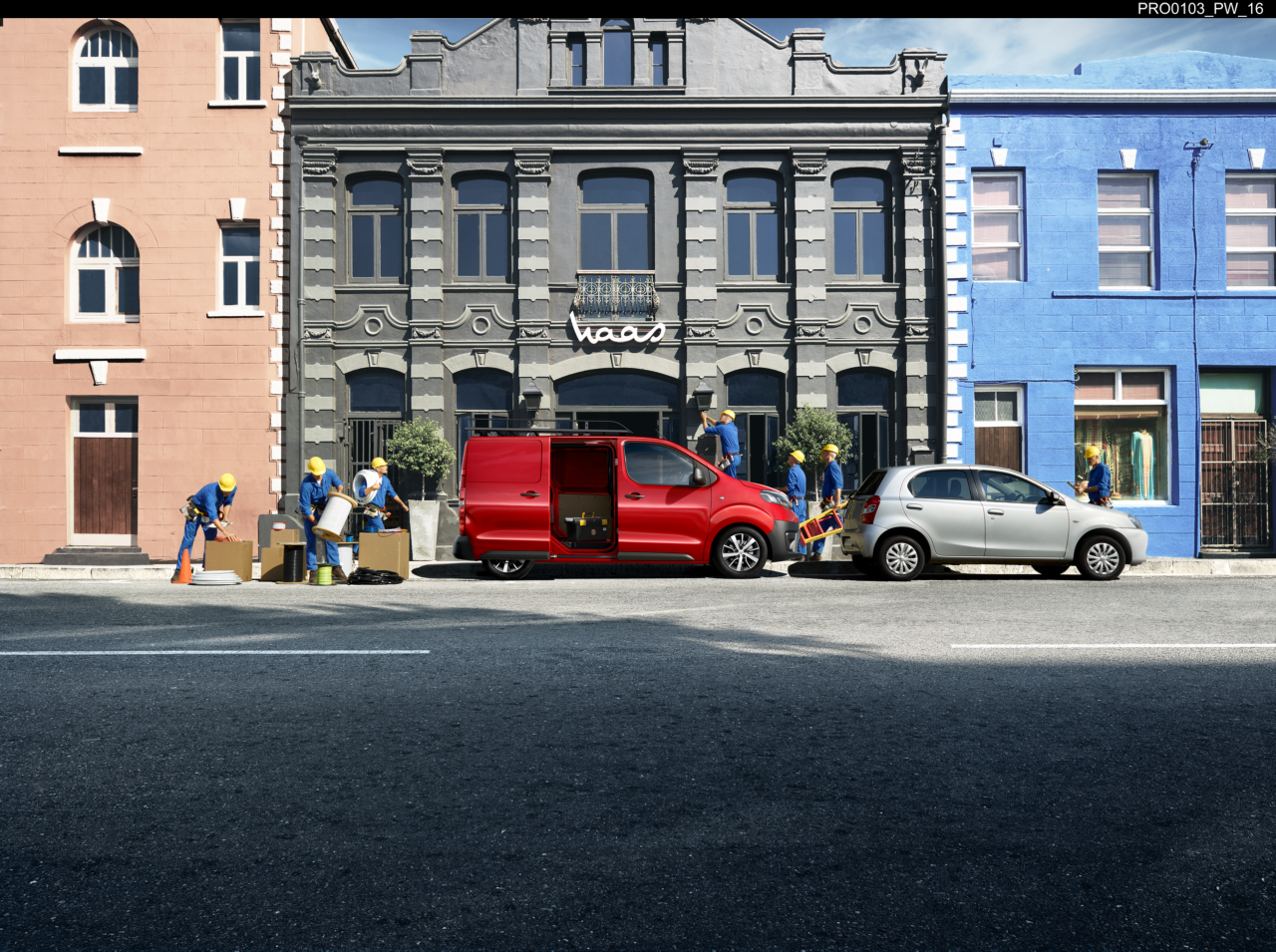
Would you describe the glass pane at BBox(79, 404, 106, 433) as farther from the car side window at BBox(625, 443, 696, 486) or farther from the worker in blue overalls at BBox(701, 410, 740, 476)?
the worker in blue overalls at BBox(701, 410, 740, 476)

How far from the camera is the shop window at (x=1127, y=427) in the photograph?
18.9 m

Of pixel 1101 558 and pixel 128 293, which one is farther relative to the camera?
pixel 128 293

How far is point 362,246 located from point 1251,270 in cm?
1793

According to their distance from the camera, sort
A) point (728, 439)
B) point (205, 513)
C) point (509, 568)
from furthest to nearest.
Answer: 1. point (728, 439)
2. point (205, 513)
3. point (509, 568)

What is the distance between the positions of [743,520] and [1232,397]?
1194 cm

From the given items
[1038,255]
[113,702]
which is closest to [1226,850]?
[113,702]

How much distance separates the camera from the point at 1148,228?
19047mm

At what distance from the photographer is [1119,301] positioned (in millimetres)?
18688

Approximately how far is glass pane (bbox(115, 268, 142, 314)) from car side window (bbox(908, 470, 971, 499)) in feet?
51.8

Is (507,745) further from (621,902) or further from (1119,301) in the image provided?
(1119,301)

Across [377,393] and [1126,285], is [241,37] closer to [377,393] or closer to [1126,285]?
[377,393]

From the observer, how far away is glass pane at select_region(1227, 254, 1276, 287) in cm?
1894

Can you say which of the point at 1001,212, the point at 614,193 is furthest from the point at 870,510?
the point at 614,193

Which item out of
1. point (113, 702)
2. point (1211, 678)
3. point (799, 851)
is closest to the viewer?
point (799, 851)
